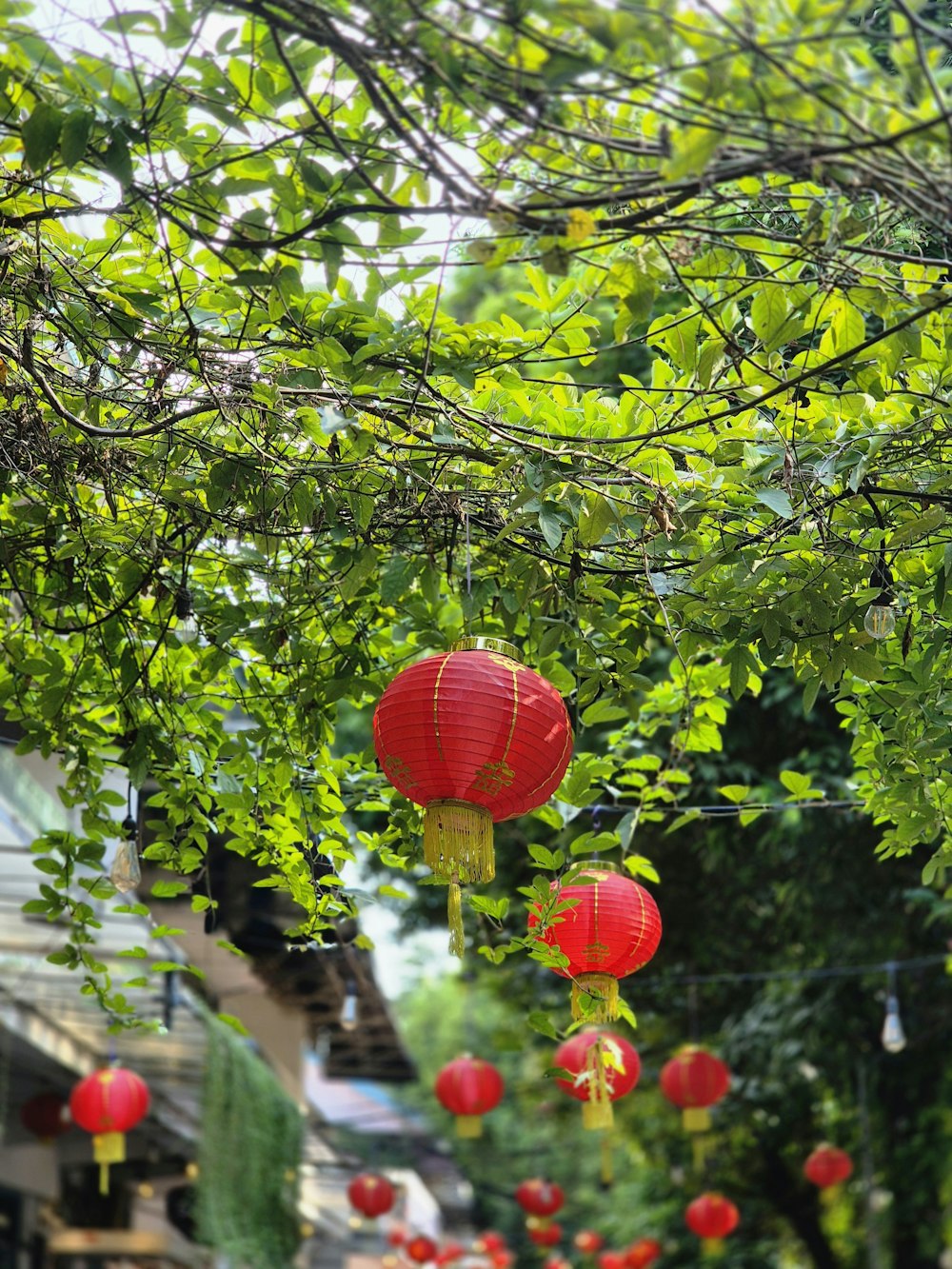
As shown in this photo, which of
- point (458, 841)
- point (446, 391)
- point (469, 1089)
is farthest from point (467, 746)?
point (469, 1089)

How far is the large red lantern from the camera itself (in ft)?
11.1

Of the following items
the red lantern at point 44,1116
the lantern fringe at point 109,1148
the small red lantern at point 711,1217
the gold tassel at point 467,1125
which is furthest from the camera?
the small red lantern at point 711,1217

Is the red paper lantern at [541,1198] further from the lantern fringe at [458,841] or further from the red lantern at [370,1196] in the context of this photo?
the lantern fringe at [458,841]

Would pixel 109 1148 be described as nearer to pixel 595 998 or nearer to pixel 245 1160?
pixel 245 1160

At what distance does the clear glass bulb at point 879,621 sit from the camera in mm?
3568

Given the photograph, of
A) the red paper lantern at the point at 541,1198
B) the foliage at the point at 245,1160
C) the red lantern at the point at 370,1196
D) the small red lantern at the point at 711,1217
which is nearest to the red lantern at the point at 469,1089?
the foliage at the point at 245,1160

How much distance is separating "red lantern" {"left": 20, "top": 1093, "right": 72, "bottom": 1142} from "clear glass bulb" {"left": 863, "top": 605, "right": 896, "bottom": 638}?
9809 millimetres

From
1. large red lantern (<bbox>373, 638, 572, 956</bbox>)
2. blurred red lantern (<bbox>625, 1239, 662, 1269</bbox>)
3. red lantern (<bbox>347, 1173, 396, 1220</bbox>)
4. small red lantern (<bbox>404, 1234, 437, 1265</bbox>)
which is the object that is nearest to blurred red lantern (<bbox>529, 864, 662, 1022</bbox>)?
large red lantern (<bbox>373, 638, 572, 956</bbox>)

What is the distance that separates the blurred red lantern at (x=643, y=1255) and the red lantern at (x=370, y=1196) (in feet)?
14.5

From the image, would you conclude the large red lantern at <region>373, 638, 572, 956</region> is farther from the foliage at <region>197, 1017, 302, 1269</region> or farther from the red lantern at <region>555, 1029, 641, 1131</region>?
the foliage at <region>197, 1017, 302, 1269</region>

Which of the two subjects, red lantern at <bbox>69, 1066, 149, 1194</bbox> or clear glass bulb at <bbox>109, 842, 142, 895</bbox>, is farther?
red lantern at <bbox>69, 1066, 149, 1194</bbox>

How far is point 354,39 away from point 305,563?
1889 millimetres

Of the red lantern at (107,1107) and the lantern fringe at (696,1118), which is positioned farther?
the lantern fringe at (696,1118)

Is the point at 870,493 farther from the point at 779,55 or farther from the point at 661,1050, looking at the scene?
the point at 661,1050
